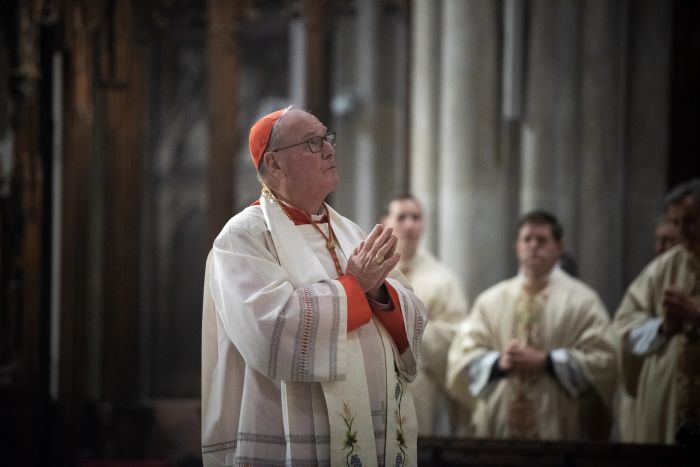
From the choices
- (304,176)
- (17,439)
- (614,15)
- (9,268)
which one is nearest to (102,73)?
(9,268)

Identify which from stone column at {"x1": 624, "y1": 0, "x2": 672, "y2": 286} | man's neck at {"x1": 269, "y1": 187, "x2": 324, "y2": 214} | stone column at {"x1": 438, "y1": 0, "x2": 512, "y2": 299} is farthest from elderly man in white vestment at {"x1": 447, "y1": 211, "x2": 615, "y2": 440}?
man's neck at {"x1": 269, "y1": 187, "x2": 324, "y2": 214}

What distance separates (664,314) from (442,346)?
1.39 m

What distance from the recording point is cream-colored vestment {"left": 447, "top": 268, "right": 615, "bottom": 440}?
553cm

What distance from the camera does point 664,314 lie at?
16.9ft

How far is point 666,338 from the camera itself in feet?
17.5

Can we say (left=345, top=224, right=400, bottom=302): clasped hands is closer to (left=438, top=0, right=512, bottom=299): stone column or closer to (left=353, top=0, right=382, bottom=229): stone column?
(left=438, top=0, right=512, bottom=299): stone column

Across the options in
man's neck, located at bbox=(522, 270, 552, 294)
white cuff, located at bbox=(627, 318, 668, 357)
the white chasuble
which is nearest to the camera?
the white chasuble

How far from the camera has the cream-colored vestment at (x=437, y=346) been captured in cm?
599

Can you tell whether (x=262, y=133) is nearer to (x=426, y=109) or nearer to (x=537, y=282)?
(x=537, y=282)

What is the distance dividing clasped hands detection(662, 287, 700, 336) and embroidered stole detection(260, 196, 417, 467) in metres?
2.10

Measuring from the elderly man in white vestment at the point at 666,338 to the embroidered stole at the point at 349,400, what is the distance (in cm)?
219

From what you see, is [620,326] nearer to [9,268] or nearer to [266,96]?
Result: [9,268]

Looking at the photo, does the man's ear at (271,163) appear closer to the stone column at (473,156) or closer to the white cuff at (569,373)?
the white cuff at (569,373)

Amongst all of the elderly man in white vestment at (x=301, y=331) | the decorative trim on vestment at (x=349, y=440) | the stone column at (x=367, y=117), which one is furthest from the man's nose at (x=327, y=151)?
the stone column at (x=367, y=117)
